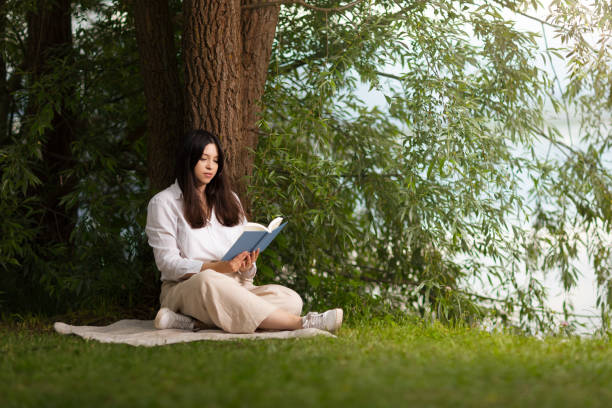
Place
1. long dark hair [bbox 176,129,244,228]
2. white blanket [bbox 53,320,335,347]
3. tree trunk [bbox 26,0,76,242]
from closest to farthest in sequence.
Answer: white blanket [bbox 53,320,335,347] < long dark hair [bbox 176,129,244,228] < tree trunk [bbox 26,0,76,242]

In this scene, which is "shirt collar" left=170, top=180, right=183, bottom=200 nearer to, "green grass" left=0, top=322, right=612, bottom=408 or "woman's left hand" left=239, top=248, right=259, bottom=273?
"woman's left hand" left=239, top=248, right=259, bottom=273

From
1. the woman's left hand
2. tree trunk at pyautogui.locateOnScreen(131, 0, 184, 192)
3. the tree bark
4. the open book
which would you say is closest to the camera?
the open book

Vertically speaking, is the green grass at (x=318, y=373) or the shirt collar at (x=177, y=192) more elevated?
the shirt collar at (x=177, y=192)

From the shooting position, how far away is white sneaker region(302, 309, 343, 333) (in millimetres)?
3328

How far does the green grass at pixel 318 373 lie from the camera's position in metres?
1.83

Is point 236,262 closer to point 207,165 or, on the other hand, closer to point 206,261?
point 206,261

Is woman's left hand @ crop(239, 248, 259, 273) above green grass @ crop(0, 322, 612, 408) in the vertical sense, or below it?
above

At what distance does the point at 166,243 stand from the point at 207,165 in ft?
1.71

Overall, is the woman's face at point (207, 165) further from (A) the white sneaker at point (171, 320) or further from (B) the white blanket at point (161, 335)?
(B) the white blanket at point (161, 335)

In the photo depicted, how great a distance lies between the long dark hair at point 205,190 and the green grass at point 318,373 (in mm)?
918

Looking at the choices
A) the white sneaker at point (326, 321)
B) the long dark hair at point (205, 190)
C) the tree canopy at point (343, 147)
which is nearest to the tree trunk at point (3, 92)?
the tree canopy at point (343, 147)

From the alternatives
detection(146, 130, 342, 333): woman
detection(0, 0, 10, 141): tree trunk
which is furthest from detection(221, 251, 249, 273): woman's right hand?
detection(0, 0, 10, 141): tree trunk

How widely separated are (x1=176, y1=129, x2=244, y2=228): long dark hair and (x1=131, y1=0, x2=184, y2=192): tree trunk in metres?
0.82

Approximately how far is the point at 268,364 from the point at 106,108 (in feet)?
10.3
